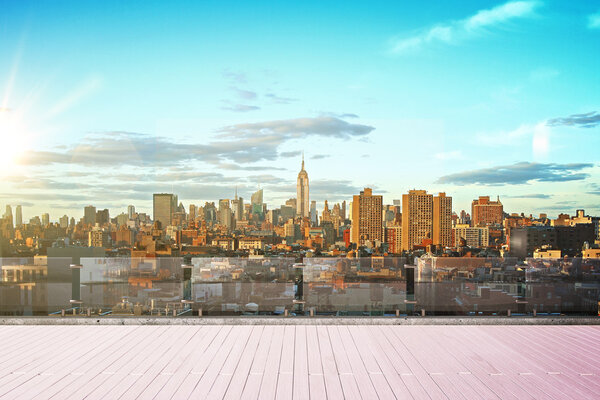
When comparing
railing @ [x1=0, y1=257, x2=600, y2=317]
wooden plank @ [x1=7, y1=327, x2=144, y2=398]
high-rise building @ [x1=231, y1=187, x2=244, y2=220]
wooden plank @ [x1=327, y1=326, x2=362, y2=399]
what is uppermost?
high-rise building @ [x1=231, y1=187, x2=244, y2=220]

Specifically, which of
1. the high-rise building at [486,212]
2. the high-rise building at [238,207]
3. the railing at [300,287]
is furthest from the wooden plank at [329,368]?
the high-rise building at [238,207]

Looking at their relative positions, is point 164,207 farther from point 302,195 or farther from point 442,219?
point 442,219

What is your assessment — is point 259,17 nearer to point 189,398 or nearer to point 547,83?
point 547,83

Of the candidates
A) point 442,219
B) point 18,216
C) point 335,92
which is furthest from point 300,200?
point 18,216

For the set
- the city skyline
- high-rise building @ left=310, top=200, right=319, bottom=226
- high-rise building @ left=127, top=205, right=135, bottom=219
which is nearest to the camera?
the city skyline

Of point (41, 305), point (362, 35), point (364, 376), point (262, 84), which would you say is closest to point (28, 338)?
point (41, 305)

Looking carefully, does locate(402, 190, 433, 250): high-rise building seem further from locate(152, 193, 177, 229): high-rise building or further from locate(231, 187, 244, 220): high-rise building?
locate(152, 193, 177, 229): high-rise building

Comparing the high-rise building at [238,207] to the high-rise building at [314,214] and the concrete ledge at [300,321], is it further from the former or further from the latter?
the concrete ledge at [300,321]

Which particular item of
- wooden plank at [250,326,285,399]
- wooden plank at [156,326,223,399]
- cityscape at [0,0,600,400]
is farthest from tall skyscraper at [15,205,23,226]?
wooden plank at [250,326,285,399]
